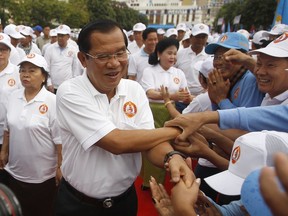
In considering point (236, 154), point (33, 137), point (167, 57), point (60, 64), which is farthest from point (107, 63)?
point (60, 64)

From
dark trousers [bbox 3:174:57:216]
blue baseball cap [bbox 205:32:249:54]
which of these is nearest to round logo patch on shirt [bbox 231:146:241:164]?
blue baseball cap [bbox 205:32:249:54]

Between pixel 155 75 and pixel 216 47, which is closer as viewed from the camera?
pixel 216 47

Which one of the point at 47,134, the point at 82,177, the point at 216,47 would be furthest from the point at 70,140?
the point at 216,47

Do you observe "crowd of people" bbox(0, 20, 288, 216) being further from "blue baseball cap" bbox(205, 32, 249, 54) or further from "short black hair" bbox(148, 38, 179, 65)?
"short black hair" bbox(148, 38, 179, 65)

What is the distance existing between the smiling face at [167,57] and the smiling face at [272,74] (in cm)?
202

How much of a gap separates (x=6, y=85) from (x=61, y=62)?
3.03m

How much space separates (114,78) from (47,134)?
1149 millimetres

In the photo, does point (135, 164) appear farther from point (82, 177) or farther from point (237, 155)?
point (237, 155)

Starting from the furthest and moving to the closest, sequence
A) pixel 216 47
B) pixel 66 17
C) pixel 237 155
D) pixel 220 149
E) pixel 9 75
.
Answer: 1. pixel 66 17
2. pixel 9 75
3. pixel 216 47
4. pixel 220 149
5. pixel 237 155

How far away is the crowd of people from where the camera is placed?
1315 millimetres

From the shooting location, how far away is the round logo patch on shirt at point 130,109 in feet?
5.82

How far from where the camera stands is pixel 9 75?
→ 3283mm

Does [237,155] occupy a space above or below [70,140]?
above

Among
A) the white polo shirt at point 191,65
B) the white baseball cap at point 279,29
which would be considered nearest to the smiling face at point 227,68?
the white polo shirt at point 191,65
